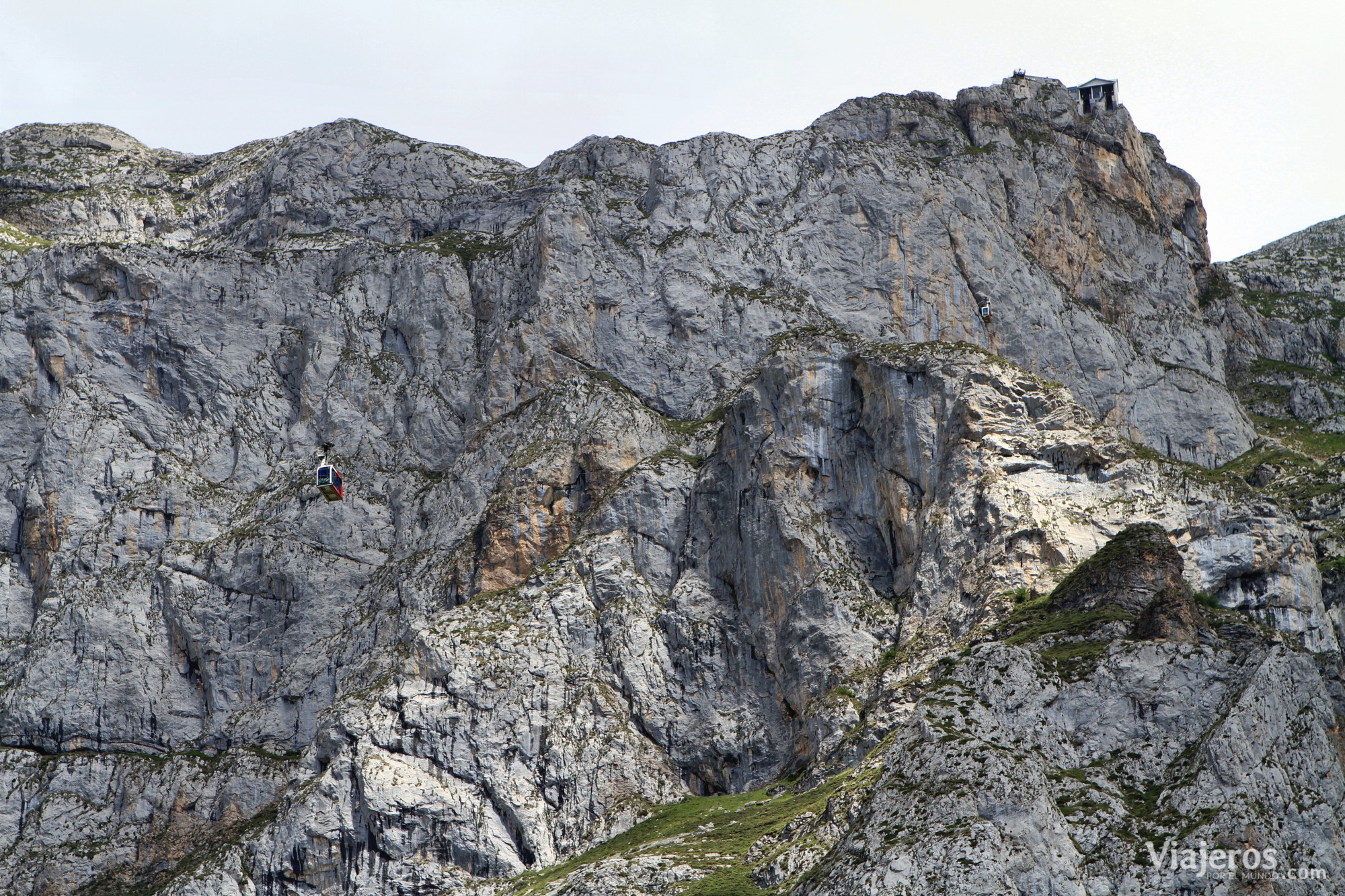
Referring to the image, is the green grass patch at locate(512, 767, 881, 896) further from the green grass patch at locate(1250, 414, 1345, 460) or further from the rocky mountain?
the green grass patch at locate(1250, 414, 1345, 460)

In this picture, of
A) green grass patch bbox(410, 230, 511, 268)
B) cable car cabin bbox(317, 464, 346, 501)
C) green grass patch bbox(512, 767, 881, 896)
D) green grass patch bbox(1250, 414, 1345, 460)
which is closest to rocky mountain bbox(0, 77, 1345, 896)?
green grass patch bbox(512, 767, 881, 896)

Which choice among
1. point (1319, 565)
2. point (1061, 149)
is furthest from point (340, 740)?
point (1061, 149)

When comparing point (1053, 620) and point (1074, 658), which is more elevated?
point (1053, 620)

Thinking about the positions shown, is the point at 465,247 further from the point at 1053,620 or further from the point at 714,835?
the point at 1053,620

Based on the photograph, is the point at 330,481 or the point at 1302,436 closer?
the point at 330,481

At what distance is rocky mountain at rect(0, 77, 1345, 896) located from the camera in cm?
9888

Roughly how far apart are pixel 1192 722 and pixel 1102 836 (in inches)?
394

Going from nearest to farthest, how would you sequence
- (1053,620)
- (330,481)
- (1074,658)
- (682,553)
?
(1074,658), (1053,620), (330,481), (682,553)

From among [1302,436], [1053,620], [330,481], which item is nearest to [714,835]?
[1053,620]

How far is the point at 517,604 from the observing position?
486 ft

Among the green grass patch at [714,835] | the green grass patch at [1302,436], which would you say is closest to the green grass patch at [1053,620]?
the green grass patch at [714,835]

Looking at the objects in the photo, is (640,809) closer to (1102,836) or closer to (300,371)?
(1102,836)

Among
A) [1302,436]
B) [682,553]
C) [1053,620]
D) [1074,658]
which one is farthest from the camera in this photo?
[1302,436]

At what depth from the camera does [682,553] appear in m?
154
